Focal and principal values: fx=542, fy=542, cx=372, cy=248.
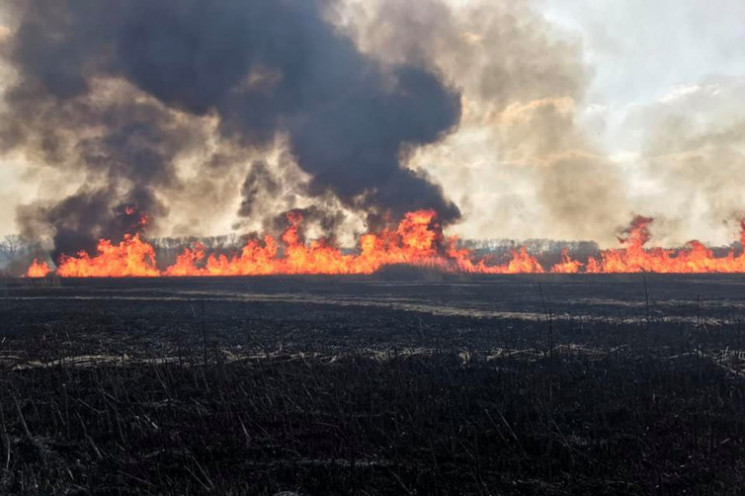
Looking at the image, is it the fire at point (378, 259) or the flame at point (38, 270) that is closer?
the fire at point (378, 259)

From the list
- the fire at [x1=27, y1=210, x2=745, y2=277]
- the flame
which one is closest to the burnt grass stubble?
the fire at [x1=27, y1=210, x2=745, y2=277]

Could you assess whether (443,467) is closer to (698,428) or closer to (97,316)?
(698,428)

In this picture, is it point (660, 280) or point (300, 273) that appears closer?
point (660, 280)

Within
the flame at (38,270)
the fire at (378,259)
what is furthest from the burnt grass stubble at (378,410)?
the flame at (38,270)

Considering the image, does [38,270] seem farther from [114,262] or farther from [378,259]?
[378,259]

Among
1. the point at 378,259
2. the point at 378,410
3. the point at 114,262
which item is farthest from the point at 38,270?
the point at 378,410

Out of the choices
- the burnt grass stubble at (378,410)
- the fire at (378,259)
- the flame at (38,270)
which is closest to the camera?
the burnt grass stubble at (378,410)

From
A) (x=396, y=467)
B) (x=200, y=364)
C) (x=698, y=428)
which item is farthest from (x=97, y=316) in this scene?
(x=698, y=428)

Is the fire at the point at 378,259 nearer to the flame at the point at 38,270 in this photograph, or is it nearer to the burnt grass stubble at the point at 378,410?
the flame at the point at 38,270
